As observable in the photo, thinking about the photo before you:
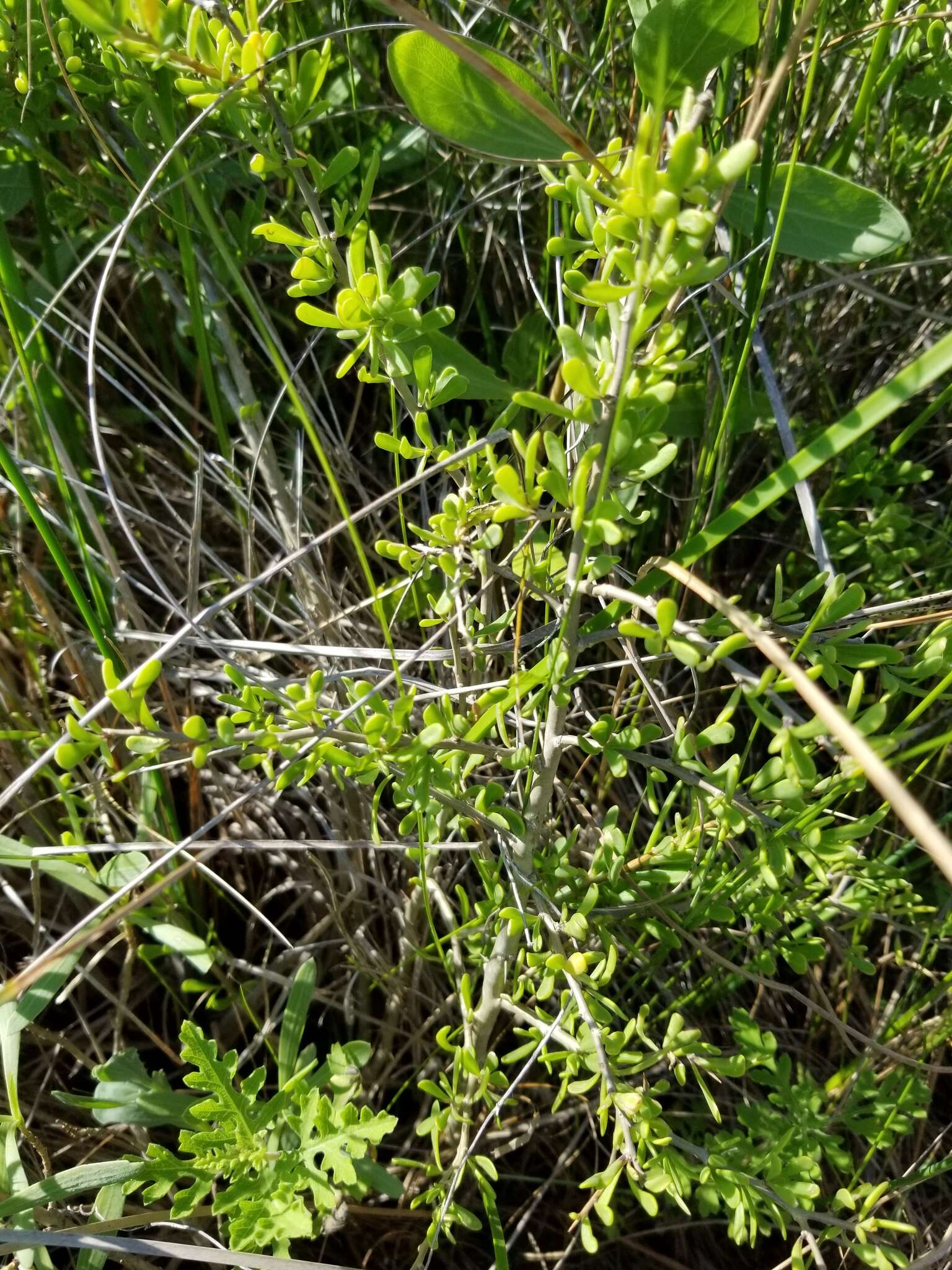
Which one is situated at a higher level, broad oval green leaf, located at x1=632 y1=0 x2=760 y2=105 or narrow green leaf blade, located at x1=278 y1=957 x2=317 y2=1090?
broad oval green leaf, located at x1=632 y1=0 x2=760 y2=105

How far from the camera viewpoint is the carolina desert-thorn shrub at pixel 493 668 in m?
0.62

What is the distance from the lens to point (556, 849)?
2.65 ft

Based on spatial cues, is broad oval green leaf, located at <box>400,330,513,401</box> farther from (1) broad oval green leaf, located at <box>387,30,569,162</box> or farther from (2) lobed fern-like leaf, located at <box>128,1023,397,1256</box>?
(2) lobed fern-like leaf, located at <box>128,1023,397,1256</box>

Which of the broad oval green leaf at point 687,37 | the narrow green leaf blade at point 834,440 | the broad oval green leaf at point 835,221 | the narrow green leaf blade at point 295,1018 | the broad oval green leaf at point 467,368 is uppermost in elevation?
the broad oval green leaf at point 687,37

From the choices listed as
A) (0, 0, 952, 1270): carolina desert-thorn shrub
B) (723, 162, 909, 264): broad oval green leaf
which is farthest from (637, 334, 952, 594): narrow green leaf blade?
(723, 162, 909, 264): broad oval green leaf

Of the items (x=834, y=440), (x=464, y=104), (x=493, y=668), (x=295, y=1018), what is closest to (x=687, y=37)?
(x=464, y=104)

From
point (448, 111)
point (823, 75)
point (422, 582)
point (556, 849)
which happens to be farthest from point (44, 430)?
point (823, 75)

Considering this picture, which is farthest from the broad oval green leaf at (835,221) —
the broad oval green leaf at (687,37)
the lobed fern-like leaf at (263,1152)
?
the lobed fern-like leaf at (263,1152)

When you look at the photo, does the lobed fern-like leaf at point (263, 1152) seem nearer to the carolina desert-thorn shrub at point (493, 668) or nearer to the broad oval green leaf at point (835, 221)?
the carolina desert-thorn shrub at point (493, 668)

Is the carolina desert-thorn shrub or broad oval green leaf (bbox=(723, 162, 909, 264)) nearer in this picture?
the carolina desert-thorn shrub

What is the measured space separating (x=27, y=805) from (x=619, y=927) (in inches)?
27.4

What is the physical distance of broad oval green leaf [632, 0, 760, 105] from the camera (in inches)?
24.9

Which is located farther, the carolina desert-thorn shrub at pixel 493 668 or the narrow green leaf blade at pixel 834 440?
the carolina desert-thorn shrub at pixel 493 668

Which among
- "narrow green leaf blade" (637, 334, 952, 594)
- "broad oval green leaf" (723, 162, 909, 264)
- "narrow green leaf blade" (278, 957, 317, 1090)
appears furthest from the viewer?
"narrow green leaf blade" (278, 957, 317, 1090)
